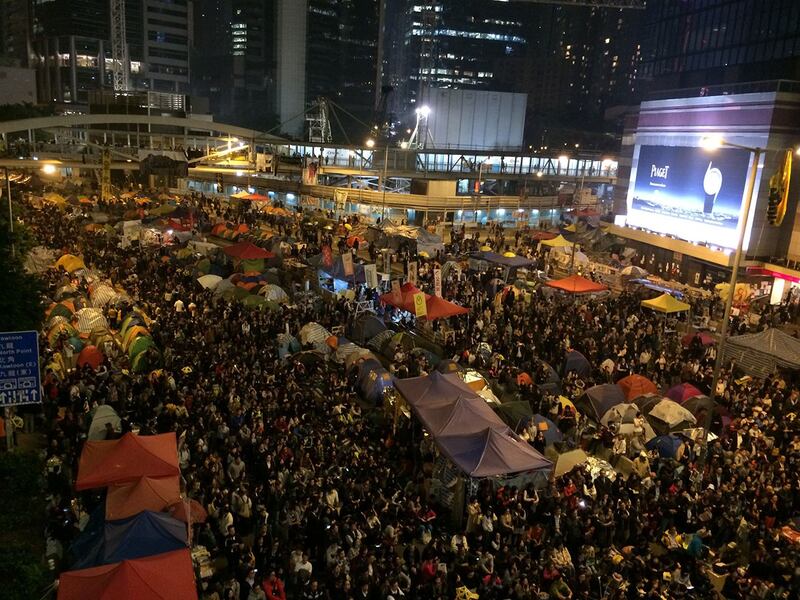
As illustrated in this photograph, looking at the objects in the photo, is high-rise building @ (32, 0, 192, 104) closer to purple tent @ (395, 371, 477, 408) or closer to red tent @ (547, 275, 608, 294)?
red tent @ (547, 275, 608, 294)

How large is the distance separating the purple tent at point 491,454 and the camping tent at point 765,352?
10.0 meters

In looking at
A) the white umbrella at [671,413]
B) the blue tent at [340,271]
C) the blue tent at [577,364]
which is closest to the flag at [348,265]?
the blue tent at [340,271]

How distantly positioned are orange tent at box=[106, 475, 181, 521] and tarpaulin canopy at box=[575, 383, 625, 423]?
10010 mm

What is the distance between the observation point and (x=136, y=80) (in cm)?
10319

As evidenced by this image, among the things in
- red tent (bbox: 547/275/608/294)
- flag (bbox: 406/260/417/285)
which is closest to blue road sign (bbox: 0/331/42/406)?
flag (bbox: 406/260/417/285)

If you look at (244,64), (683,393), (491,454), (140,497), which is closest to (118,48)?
(244,64)

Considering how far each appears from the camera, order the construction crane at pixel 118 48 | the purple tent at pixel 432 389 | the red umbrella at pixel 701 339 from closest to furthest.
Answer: the purple tent at pixel 432 389
the red umbrella at pixel 701 339
the construction crane at pixel 118 48

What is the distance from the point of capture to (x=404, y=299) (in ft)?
69.6

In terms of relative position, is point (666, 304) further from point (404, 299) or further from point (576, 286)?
point (404, 299)

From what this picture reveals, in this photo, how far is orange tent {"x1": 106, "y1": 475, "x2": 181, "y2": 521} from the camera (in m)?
9.59

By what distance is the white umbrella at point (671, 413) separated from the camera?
1502 cm

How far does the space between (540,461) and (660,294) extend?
16436 mm

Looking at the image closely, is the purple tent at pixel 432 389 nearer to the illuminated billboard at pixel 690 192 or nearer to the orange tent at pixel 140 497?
the orange tent at pixel 140 497

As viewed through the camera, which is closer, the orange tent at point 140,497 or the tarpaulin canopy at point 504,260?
the orange tent at point 140,497
